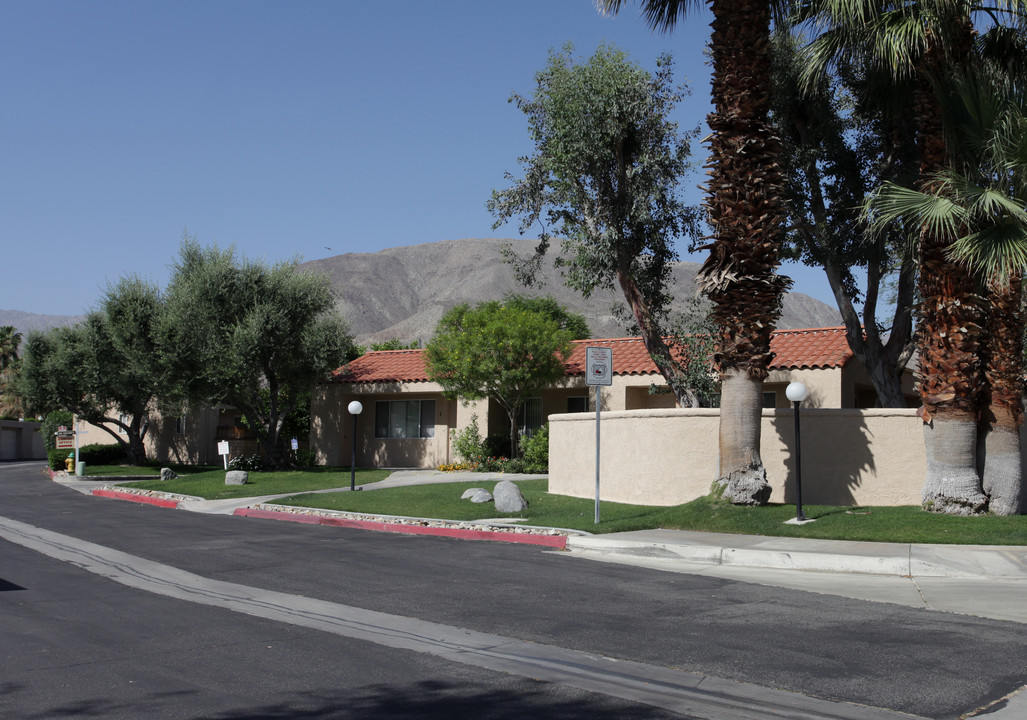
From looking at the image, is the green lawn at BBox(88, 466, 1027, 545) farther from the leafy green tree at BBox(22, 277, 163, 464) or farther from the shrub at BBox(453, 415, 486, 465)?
the leafy green tree at BBox(22, 277, 163, 464)

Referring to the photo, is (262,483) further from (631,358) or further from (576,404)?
(631,358)

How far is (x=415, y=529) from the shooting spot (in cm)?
1551

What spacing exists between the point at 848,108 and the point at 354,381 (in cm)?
1861

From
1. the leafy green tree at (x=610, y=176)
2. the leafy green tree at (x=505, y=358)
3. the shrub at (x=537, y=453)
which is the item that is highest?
the leafy green tree at (x=610, y=176)

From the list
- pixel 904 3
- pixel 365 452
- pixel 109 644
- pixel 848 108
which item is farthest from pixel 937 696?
pixel 365 452

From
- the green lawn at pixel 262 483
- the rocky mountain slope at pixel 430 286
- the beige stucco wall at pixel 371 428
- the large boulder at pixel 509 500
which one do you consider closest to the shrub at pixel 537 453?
the beige stucco wall at pixel 371 428

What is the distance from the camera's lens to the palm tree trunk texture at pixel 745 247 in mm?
15070

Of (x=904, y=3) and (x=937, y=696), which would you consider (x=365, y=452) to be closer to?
(x=904, y=3)

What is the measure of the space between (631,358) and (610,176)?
722cm

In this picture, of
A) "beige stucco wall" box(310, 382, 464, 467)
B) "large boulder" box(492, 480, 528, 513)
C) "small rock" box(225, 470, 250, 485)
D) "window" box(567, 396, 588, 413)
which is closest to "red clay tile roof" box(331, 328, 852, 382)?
"beige stucco wall" box(310, 382, 464, 467)

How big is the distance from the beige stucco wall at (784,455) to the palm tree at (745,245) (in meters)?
1.62

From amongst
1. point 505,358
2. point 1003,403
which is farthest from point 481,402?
point 1003,403

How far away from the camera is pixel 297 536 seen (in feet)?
47.8

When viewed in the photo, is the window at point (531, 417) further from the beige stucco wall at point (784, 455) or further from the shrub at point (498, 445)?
the beige stucco wall at point (784, 455)
